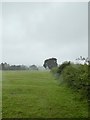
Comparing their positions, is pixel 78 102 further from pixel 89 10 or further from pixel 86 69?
pixel 89 10

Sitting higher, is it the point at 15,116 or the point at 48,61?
the point at 48,61

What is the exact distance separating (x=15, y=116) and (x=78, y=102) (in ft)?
12.2

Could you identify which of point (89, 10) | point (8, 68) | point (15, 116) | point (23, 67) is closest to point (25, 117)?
point (15, 116)

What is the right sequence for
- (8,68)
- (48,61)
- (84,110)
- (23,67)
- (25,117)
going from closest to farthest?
(25,117), (84,110), (48,61), (8,68), (23,67)

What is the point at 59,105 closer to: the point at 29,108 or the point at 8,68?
the point at 29,108

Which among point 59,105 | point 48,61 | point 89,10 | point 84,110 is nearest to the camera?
point 84,110

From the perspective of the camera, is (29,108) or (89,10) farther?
(89,10)

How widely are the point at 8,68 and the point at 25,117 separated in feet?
195

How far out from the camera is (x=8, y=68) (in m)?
67.1

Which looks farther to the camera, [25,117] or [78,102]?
[78,102]

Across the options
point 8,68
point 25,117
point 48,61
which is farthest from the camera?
point 8,68

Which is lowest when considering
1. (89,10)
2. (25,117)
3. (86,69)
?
(25,117)

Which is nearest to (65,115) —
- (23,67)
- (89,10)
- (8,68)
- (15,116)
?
(15,116)

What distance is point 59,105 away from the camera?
34.5 ft
